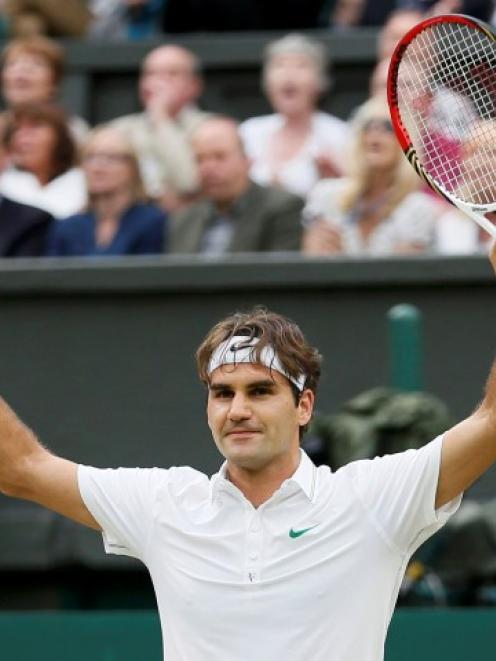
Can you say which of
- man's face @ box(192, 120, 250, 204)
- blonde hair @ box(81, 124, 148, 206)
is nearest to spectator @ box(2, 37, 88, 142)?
blonde hair @ box(81, 124, 148, 206)

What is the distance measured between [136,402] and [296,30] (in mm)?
3282

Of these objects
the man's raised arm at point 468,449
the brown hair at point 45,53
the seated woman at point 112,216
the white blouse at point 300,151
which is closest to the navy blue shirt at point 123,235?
the seated woman at point 112,216

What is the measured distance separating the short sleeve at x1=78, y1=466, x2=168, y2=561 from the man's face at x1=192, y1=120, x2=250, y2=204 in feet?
13.5

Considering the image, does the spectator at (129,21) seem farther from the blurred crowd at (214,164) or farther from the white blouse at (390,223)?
the white blouse at (390,223)

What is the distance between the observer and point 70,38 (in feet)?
36.5

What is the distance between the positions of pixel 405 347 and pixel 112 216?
1638 mm

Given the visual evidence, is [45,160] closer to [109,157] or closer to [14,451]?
[109,157]

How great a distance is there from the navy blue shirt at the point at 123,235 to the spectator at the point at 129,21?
9.80 ft

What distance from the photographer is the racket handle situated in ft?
25.4

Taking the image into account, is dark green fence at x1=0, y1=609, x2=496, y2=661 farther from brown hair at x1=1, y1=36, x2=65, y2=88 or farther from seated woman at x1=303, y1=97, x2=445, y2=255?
brown hair at x1=1, y1=36, x2=65, y2=88

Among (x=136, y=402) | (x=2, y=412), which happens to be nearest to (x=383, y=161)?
(x=136, y=402)

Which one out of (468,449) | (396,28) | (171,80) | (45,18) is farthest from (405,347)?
(45,18)

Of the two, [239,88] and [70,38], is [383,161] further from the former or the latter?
[70,38]

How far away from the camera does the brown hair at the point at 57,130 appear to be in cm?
918
